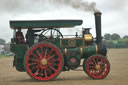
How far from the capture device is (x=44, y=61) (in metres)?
10.4

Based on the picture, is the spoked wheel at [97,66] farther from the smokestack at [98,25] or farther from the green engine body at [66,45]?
the smokestack at [98,25]

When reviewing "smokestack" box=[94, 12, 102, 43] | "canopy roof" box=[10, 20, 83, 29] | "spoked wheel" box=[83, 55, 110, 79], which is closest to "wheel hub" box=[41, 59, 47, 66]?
"canopy roof" box=[10, 20, 83, 29]

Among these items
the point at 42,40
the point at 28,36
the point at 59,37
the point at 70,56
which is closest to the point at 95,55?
the point at 70,56

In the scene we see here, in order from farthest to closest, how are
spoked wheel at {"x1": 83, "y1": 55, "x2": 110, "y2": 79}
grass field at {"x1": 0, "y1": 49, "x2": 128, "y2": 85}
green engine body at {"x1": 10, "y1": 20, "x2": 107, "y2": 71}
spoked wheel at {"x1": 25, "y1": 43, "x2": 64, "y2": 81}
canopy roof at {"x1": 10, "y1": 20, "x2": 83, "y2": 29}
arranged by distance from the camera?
1. spoked wheel at {"x1": 83, "y1": 55, "x2": 110, "y2": 79}
2. green engine body at {"x1": 10, "y1": 20, "x2": 107, "y2": 71}
3. canopy roof at {"x1": 10, "y1": 20, "x2": 83, "y2": 29}
4. spoked wheel at {"x1": 25, "y1": 43, "x2": 64, "y2": 81}
5. grass field at {"x1": 0, "y1": 49, "x2": 128, "y2": 85}

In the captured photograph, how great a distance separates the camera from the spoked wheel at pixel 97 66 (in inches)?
420

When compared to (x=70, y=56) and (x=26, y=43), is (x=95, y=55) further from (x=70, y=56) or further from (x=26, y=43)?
(x=26, y=43)

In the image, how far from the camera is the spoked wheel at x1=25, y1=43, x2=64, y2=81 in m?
10.4

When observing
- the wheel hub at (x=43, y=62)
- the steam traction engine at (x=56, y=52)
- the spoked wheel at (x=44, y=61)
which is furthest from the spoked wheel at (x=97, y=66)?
the wheel hub at (x=43, y=62)

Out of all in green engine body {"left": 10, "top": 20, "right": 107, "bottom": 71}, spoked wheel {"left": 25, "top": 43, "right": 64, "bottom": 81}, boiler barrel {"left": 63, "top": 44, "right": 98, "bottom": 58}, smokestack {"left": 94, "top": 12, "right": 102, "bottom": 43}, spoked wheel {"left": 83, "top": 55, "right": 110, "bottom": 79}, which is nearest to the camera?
spoked wheel {"left": 25, "top": 43, "right": 64, "bottom": 81}

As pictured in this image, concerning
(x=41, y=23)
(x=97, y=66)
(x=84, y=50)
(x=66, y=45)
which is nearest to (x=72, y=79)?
(x=97, y=66)

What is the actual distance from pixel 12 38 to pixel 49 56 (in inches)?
76.8

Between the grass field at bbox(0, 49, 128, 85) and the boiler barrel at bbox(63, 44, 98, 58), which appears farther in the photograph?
the boiler barrel at bbox(63, 44, 98, 58)

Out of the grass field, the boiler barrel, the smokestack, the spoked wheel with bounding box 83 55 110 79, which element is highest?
the smokestack

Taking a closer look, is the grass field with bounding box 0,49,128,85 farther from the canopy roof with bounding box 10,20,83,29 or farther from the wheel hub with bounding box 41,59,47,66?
the canopy roof with bounding box 10,20,83,29
